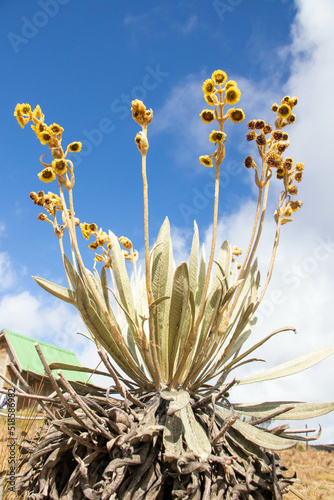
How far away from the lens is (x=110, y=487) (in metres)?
1.50

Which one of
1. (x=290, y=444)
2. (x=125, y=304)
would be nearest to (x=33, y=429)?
(x=125, y=304)

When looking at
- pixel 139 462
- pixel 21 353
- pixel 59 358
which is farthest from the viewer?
pixel 59 358

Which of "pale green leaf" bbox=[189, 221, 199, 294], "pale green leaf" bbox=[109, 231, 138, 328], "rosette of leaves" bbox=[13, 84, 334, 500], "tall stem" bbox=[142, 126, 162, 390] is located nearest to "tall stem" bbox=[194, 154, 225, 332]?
"rosette of leaves" bbox=[13, 84, 334, 500]

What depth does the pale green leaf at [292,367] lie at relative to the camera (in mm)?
2381

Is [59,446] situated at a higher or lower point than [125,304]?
lower

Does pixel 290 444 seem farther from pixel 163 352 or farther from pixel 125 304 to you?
pixel 125 304

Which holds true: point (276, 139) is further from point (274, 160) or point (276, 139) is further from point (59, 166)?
point (59, 166)

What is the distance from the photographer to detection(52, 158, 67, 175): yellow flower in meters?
2.06

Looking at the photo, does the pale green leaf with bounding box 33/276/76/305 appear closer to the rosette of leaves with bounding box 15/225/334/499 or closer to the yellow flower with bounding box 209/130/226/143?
the rosette of leaves with bounding box 15/225/334/499

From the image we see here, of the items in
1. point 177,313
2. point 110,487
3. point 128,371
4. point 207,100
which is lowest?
point 110,487

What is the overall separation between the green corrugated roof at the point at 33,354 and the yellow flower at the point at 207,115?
24.8 ft

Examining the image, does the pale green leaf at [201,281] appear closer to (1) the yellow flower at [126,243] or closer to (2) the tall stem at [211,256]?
(2) the tall stem at [211,256]

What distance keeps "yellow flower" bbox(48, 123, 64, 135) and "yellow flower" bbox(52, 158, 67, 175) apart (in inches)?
5.7

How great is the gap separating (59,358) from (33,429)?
327 inches
